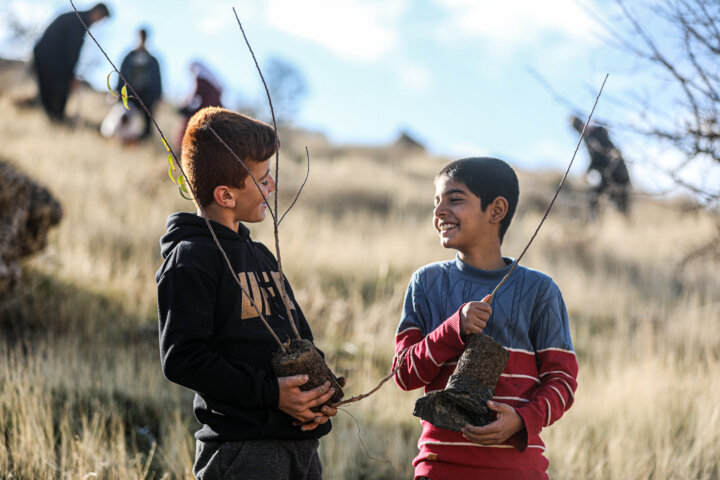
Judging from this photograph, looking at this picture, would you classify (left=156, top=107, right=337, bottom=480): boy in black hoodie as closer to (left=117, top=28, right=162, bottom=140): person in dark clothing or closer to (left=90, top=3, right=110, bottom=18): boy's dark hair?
(left=117, top=28, right=162, bottom=140): person in dark clothing

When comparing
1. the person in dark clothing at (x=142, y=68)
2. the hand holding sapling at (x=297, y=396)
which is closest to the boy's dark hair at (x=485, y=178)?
the hand holding sapling at (x=297, y=396)

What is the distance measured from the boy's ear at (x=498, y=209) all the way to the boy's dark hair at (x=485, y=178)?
0.02 metres

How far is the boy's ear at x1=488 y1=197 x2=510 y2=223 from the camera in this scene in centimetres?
239

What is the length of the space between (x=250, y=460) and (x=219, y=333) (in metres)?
0.40

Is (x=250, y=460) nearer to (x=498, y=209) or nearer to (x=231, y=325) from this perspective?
(x=231, y=325)

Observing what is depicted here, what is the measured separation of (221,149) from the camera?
2.20m

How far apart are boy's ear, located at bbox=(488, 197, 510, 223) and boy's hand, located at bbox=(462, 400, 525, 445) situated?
0.70 meters

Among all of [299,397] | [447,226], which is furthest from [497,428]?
[447,226]

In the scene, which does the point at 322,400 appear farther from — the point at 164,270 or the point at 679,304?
the point at 679,304

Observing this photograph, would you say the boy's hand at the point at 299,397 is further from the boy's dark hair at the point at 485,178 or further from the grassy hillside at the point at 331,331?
the grassy hillside at the point at 331,331

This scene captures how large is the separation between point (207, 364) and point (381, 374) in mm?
3800

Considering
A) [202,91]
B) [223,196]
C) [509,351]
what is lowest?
[509,351]

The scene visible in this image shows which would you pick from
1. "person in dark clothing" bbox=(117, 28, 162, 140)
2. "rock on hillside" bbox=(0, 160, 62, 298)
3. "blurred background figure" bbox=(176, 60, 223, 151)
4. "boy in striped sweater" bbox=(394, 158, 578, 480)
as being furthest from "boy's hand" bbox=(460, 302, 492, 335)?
"person in dark clothing" bbox=(117, 28, 162, 140)

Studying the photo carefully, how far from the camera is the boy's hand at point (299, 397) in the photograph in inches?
77.7
